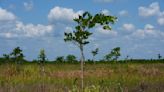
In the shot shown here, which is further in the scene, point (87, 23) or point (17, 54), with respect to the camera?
point (17, 54)

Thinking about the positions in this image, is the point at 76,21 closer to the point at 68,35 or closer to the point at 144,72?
the point at 68,35

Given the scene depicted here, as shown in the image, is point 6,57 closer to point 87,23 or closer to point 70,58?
point 70,58

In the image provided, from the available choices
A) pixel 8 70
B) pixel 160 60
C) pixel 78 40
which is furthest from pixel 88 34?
pixel 160 60

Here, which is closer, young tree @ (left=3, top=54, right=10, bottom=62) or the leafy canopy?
the leafy canopy

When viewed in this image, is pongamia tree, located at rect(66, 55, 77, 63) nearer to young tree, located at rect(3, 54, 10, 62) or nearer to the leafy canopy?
young tree, located at rect(3, 54, 10, 62)

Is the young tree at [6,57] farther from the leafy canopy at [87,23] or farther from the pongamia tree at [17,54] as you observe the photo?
the leafy canopy at [87,23]

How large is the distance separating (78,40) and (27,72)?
2235cm

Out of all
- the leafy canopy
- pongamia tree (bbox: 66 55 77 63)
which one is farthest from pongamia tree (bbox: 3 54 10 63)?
the leafy canopy

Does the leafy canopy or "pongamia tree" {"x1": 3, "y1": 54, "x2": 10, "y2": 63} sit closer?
the leafy canopy

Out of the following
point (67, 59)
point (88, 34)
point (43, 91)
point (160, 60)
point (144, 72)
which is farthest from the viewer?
point (160, 60)

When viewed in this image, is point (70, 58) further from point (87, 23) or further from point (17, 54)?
point (87, 23)

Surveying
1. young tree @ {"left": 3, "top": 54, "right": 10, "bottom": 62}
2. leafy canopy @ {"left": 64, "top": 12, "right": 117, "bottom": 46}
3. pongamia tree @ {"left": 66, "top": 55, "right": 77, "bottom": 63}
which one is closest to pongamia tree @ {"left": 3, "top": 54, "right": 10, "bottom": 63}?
young tree @ {"left": 3, "top": 54, "right": 10, "bottom": 62}

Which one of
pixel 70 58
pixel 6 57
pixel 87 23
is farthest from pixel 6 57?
pixel 87 23

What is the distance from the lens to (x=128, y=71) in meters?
38.0
